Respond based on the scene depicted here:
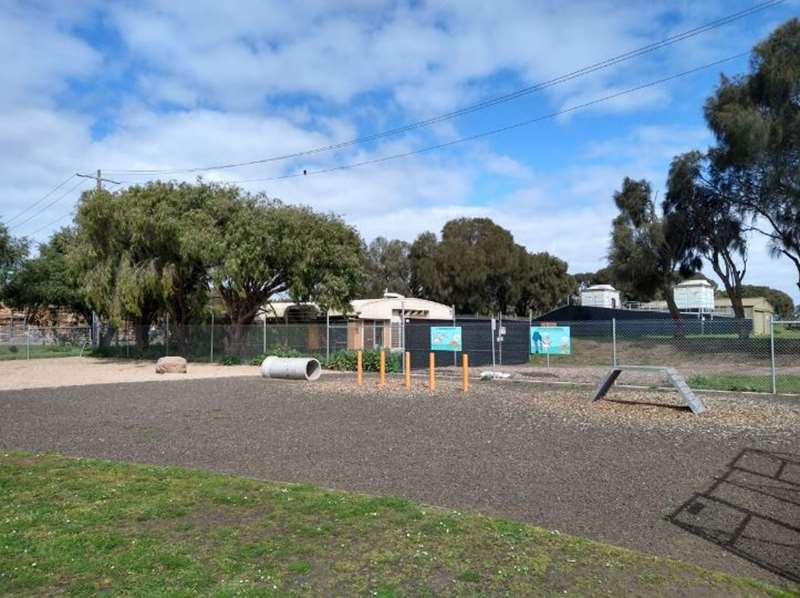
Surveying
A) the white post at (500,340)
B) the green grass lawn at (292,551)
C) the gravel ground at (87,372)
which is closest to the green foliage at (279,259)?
the gravel ground at (87,372)

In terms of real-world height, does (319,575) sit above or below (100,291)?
below

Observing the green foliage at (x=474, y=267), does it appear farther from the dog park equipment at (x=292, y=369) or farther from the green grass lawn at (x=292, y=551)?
the green grass lawn at (x=292, y=551)

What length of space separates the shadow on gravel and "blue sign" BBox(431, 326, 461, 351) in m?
15.2

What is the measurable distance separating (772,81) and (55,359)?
124ft

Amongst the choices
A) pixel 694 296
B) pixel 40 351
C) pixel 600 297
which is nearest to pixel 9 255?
pixel 40 351

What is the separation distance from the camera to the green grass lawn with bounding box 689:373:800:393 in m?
16.4

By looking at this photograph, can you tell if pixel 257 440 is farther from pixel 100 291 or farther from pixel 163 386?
pixel 100 291

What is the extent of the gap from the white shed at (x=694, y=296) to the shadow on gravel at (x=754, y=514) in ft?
220

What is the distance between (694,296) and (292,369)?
61706 mm

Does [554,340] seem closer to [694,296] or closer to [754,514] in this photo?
[754,514]

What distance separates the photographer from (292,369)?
20.1 m

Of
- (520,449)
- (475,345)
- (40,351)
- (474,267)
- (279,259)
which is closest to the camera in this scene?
(520,449)

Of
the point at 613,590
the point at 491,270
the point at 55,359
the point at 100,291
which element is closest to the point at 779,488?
the point at 613,590

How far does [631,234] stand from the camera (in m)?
45.2
